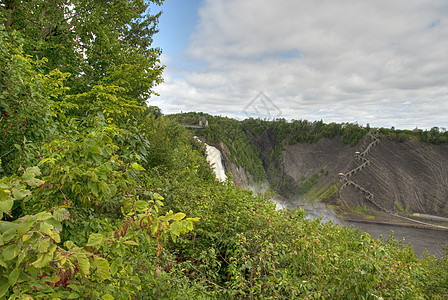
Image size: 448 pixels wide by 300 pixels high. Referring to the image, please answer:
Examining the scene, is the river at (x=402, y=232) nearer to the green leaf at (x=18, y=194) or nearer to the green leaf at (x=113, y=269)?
the green leaf at (x=113, y=269)

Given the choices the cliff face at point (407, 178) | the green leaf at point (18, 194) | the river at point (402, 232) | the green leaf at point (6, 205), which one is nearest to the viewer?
the green leaf at point (6, 205)

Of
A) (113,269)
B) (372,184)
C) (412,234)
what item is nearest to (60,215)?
(113,269)

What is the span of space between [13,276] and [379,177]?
8577 cm

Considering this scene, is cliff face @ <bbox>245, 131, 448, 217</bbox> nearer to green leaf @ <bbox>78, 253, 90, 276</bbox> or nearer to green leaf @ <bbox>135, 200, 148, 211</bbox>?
green leaf @ <bbox>135, 200, 148, 211</bbox>

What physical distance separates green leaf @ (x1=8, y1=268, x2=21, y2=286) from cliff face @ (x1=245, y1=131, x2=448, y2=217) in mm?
76531

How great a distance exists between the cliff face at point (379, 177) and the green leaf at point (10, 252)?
7657 cm

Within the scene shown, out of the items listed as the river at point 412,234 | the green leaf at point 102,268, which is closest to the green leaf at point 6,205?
the green leaf at point 102,268

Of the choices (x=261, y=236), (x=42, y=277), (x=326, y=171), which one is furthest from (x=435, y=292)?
Answer: (x=326, y=171)

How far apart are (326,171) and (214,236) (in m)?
83.5

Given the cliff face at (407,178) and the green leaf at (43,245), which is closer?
the green leaf at (43,245)

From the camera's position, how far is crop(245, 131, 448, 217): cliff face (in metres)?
69.0

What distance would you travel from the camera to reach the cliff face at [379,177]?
6900 centimetres

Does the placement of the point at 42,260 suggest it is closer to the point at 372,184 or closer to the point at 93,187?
the point at 93,187

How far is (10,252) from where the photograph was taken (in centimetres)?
149
